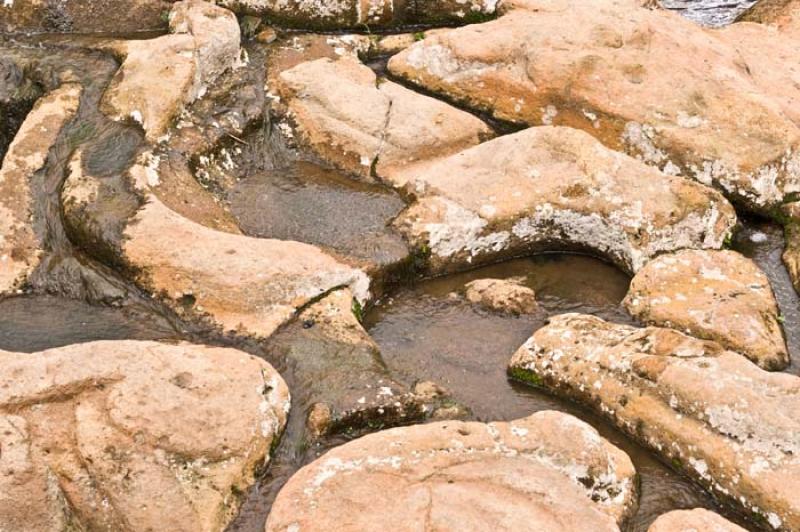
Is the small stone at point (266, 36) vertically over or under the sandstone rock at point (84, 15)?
under

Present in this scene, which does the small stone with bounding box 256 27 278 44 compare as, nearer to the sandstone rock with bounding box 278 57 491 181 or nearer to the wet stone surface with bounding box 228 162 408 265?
the sandstone rock with bounding box 278 57 491 181

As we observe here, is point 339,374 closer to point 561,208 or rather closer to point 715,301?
point 561,208

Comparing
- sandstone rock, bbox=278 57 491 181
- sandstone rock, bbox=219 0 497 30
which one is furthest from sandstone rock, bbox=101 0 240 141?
sandstone rock, bbox=278 57 491 181

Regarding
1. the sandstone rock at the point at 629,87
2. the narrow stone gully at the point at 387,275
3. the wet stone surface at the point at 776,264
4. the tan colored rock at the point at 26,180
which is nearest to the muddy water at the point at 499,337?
the narrow stone gully at the point at 387,275

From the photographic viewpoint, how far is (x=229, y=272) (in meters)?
8.97

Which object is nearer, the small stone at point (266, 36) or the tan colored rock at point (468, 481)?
the tan colored rock at point (468, 481)

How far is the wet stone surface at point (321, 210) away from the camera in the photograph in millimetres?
10109

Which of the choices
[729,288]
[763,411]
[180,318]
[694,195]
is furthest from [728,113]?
[180,318]

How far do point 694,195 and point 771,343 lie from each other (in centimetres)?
211

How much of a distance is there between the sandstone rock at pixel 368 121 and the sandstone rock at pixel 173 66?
1022mm

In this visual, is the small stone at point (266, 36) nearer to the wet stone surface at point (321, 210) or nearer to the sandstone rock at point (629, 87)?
the sandstone rock at point (629, 87)

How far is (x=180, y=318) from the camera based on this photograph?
8.90 meters

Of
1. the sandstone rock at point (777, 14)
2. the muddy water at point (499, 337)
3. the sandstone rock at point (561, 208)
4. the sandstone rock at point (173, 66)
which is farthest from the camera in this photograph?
the sandstone rock at point (777, 14)

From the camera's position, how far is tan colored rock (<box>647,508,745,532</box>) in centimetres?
705
